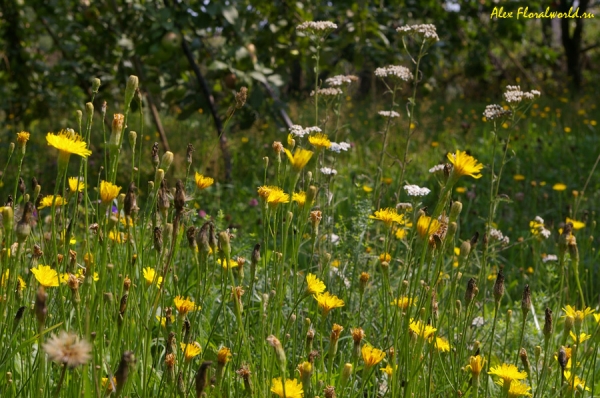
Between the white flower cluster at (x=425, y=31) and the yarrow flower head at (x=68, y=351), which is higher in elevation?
the white flower cluster at (x=425, y=31)

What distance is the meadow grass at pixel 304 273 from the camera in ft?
3.47

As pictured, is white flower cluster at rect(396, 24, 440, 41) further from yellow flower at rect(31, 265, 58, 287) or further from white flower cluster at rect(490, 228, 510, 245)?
yellow flower at rect(31, 265, 58, 287)

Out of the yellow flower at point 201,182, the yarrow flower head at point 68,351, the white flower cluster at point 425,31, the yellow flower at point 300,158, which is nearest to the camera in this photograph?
the yarrow flower head at point 68,351

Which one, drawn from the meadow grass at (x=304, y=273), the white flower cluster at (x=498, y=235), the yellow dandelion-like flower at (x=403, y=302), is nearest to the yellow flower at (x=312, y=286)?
the meadow grass at (x=304, y=273)

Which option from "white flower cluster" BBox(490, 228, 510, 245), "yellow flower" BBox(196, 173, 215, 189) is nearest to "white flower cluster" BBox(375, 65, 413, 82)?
"white flower cluster" BBox(490, 228, 510, 245)

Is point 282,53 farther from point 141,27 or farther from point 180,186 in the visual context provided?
point 180,186

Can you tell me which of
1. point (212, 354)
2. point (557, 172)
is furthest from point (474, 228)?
point (212, 354)

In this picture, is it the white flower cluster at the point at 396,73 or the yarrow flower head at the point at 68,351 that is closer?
the yarrow flower head at the point at 68,351

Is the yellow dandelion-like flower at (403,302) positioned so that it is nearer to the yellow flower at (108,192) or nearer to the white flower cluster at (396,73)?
the yellow flower at (108,192)

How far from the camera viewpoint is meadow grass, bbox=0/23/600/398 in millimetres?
1058

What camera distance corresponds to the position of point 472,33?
7.19 meters

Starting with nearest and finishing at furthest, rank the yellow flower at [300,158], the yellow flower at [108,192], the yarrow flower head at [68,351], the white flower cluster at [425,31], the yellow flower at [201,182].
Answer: the yarrow flower head at [68,351] < the yellow flower at [108,192] < the yellow flower at [300,158] < the yellow flower at [201,182] < the white flower cluster at [425,31]

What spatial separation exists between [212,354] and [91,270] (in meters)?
0.70

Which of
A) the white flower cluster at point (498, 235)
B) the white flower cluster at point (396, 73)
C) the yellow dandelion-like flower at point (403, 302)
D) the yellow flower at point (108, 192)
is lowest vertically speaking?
the white flower cluster at point (498, 235)
